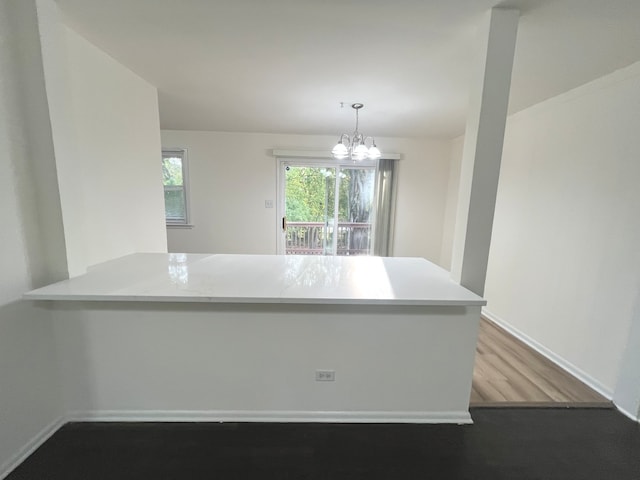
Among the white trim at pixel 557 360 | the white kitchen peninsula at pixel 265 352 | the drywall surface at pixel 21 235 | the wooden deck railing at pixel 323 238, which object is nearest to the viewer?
the drywall surface at pixel 21 235

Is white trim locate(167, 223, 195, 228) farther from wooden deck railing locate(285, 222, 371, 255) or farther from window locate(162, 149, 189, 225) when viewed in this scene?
wooden deck railing locate(285, 222, 371, 255)

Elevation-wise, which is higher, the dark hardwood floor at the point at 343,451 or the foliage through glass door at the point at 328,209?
the foliage through glass door at the point at 328,209

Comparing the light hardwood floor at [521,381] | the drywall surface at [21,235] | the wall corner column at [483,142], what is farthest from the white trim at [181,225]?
the light hardwood floor at [521,381]

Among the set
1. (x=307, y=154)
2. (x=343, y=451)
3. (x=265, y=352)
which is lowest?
(x=343, y=451)

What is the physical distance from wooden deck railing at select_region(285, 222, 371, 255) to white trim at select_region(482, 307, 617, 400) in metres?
2.28

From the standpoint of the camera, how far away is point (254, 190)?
444 cm

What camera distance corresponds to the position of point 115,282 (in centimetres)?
157

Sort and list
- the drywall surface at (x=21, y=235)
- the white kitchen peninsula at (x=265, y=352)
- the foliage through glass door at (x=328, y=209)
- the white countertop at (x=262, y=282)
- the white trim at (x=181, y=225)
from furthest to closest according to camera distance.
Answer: the foliage through glass door at (x=328, y=209) < the white trim at (x=181, y=225) < the white kitchen peninsula at (x=265, y=352) < the white countertop at (x=262, y=282) < the drywall surface at (x=21, y=235)

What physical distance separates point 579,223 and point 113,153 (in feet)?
12.2

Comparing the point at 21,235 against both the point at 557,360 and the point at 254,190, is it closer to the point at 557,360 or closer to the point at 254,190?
the point at 254,190

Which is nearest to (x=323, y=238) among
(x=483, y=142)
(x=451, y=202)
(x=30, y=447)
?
(x=451, y=202)

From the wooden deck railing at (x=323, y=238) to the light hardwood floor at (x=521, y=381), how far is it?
2549 mm

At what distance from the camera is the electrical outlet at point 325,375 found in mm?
1646

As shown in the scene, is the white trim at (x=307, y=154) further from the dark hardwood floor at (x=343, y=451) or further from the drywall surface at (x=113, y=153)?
the dark hardwood floor at (x=343, y=451)
